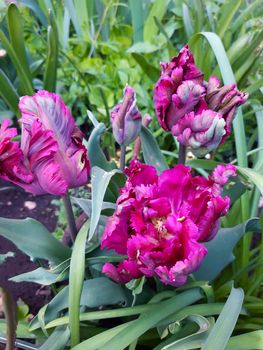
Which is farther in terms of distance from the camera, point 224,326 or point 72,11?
point 72,11

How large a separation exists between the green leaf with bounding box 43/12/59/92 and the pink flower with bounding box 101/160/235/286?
686mm

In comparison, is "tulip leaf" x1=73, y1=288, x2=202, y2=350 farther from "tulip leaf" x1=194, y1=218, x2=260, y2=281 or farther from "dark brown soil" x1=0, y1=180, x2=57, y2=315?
"dark brown soil" x1=0, y1=180, x2=57, y2=315

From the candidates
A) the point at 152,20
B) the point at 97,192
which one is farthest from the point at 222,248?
the point at 152,20

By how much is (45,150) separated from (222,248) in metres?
0.33

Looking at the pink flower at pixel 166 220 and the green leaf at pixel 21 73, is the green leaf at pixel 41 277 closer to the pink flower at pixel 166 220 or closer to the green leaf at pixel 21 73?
the pink flower at pixel 166 220

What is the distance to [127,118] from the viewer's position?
2.32 ft

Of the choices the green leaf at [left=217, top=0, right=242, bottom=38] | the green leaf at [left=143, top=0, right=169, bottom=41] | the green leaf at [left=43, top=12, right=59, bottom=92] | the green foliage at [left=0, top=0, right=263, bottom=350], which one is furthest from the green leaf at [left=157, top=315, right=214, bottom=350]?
the green leaf at [left=143, top=0, right=169, bottom=41]

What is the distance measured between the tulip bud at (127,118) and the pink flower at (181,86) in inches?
1.8

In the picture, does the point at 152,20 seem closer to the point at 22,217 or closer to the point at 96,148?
the point at 22,217

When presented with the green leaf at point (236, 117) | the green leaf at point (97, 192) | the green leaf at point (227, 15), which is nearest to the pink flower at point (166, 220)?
the green leaf at point (97, 192)

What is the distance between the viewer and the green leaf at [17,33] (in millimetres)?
1162

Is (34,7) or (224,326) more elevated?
(34,7)

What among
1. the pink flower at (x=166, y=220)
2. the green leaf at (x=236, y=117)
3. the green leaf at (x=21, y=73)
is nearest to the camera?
the pink flower at (x=166, y=220)

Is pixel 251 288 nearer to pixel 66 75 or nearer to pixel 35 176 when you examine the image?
pixel 35 176
